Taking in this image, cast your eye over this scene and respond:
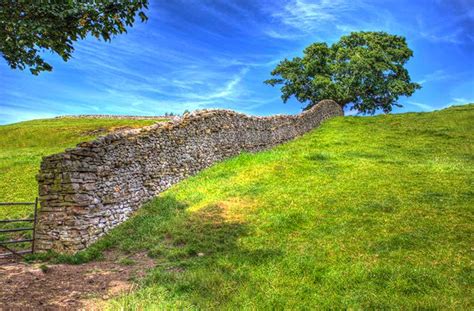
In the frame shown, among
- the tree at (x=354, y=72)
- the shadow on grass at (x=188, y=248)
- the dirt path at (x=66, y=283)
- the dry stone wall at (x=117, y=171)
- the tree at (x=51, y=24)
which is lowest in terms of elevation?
the dirt path at (x=66, y=283)

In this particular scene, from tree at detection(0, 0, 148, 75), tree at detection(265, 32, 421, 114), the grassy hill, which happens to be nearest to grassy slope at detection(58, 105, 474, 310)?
the grassy hill

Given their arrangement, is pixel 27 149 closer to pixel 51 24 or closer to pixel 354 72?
pixel 51 24

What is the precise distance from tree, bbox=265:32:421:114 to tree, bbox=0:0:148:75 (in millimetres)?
37430

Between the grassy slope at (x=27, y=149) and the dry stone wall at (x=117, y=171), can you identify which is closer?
the dry stone wall at (x=117, y=171)

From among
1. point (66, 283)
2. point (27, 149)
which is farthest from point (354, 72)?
point (66, 283)

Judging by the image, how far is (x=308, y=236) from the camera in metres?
11.1

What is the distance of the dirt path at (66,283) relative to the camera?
26.7ft

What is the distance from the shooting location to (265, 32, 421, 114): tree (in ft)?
151

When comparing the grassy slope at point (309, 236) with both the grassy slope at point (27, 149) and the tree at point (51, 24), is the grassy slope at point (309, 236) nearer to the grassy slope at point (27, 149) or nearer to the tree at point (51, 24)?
the tree at point (51, 24)

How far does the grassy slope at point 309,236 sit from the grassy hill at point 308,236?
0.03m

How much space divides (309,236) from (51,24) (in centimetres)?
932

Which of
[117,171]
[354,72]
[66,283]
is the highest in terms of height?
[354,72]

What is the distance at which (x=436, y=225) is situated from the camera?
36.3ft

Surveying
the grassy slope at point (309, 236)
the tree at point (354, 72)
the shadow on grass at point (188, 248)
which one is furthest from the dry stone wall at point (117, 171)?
the tree at point (354, 72)
